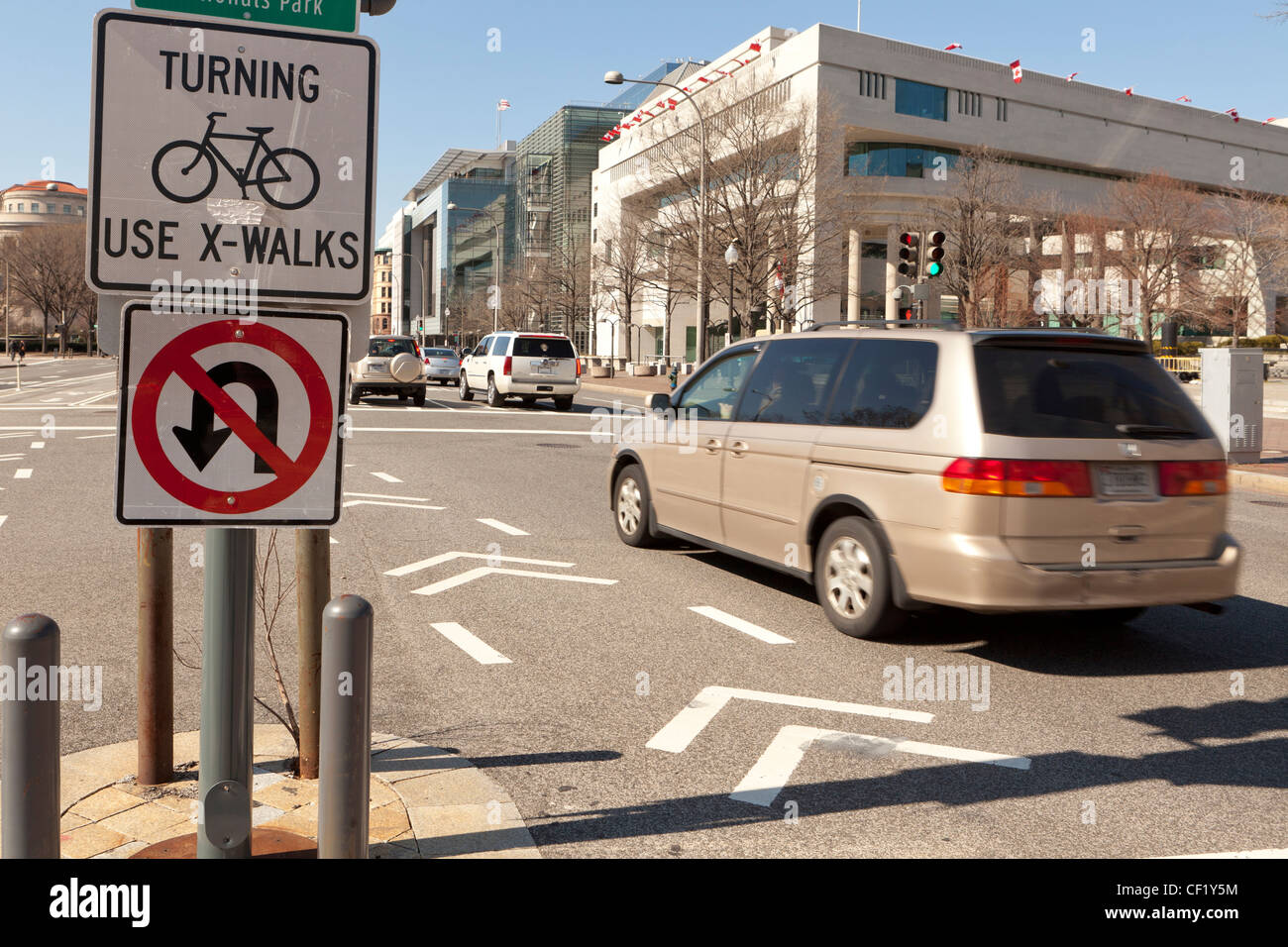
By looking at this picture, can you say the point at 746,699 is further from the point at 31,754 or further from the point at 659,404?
the point at 659,404

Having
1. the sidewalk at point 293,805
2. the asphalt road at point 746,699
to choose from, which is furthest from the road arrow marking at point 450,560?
the sidewalk at point 293,805

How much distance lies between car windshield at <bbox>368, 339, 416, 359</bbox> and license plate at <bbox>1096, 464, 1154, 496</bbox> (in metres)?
25.2

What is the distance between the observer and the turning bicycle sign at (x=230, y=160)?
108 inches

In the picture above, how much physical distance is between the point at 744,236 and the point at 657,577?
3639cm

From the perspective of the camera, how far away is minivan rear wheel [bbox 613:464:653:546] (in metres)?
9.26

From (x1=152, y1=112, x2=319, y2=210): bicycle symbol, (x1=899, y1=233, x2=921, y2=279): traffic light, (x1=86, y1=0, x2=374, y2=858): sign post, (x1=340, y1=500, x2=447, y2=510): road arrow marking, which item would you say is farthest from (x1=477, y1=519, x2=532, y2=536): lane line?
(x1=899, y1=233, x2=921, y2=279): traffic light

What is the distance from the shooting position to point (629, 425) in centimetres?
957

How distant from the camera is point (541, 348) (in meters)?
28.6

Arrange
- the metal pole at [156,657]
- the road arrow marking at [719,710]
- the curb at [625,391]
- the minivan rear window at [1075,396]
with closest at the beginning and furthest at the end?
the metal pole at [156,657], the road arrow marking at [719,710], the minivan rear window at [1075,396], the curb at [625,391]

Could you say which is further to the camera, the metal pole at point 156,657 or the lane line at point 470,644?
the lane line at point 470,644

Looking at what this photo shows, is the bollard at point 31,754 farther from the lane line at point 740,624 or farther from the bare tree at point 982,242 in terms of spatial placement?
the bare tree at point 982,242

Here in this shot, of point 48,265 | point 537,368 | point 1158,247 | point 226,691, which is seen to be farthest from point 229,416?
point 48,265

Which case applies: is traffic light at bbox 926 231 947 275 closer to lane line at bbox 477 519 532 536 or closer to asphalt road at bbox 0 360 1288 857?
asphalt road at bbox 0 360 1288 857
